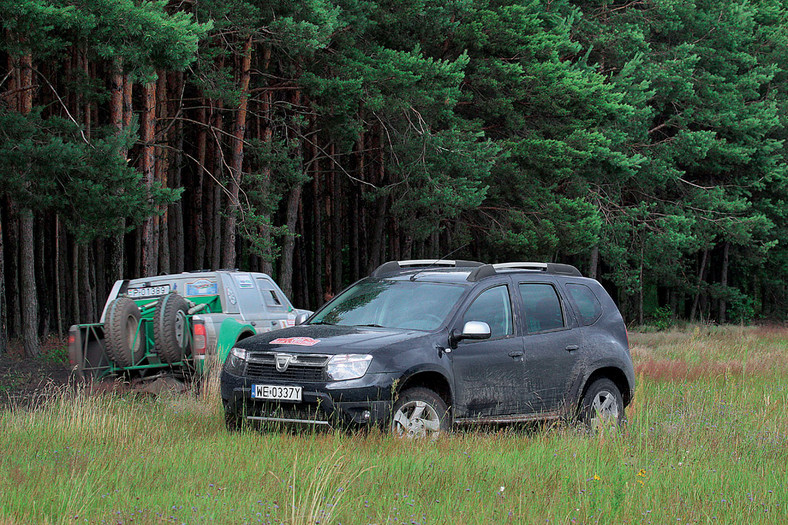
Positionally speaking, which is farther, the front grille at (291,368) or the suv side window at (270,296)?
the suv side window at (270,296)

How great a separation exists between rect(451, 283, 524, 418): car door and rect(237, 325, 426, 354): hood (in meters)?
0.56

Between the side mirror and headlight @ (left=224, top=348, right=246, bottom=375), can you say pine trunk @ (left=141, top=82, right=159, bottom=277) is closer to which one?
headlight @ (left=224, top=348, right=246, bottom=375)

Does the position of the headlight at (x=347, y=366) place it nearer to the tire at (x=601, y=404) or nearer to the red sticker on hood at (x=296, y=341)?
the red sticker on hood at (x=296, y=341)

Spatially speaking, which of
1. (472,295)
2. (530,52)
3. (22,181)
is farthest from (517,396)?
(530,52)

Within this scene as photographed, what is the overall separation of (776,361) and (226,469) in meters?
15.4

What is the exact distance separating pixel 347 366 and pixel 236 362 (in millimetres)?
1324

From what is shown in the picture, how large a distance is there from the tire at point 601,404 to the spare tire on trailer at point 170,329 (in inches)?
227

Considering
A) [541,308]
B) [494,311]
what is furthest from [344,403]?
[541,308]

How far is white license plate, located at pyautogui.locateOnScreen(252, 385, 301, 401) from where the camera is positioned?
27.7 feet

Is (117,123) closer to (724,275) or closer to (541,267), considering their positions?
(541,267)

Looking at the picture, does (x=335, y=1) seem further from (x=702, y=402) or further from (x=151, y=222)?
(x=702, y=402)

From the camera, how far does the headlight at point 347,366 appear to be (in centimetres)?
833

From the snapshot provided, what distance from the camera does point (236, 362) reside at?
9102mm

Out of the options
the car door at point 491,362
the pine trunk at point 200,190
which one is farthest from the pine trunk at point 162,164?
the car door at point 491,362
